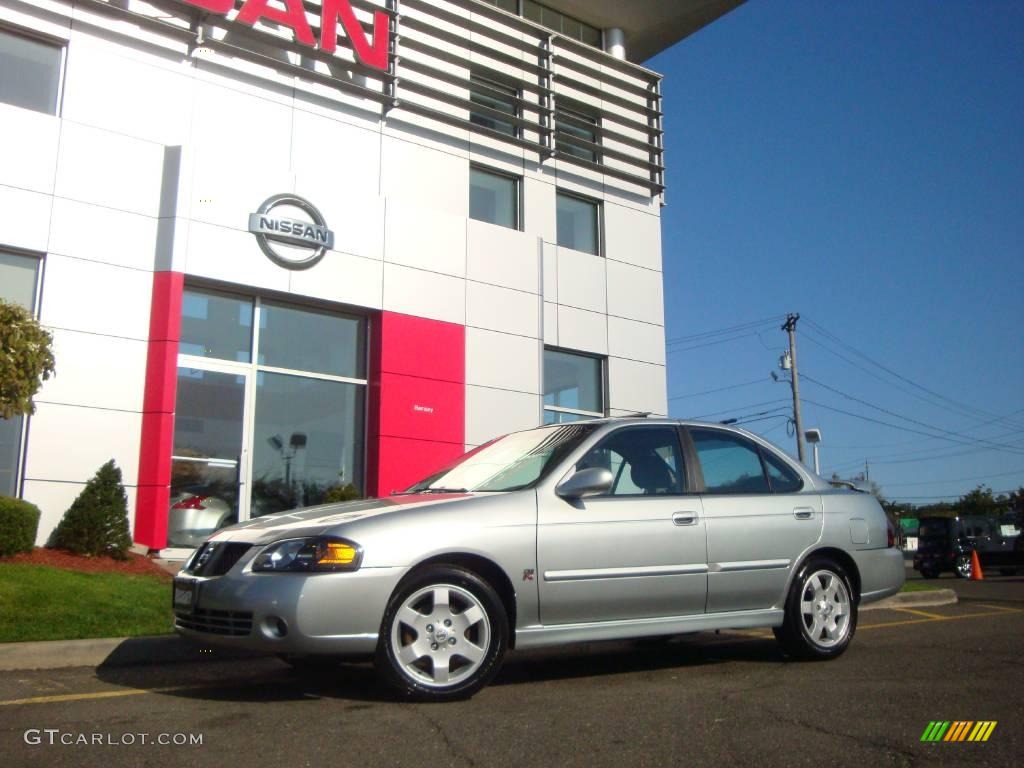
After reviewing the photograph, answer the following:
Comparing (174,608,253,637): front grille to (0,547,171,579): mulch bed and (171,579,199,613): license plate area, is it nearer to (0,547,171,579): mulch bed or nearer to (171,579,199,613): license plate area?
(171,579,199,613): license plate area

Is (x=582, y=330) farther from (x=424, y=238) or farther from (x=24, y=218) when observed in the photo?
(x=24, y=218)

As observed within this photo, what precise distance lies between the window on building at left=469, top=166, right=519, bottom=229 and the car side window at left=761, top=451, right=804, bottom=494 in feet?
34.7

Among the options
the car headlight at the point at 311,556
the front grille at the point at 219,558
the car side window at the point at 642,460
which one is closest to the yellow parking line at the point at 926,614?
the car side window at the point at 642,460

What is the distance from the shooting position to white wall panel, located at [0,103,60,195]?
11.9 m

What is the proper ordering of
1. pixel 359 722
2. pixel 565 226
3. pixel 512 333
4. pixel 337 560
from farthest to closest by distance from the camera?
pixel 565 226, pixel 512 333, pixel 337 560, pixel 359 722

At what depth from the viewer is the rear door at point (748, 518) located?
6012 millimetres

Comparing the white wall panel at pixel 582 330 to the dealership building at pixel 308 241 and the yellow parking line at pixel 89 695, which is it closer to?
the dealership building at pixel 308 241

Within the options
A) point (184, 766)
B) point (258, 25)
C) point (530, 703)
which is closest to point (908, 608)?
point (530, 703)

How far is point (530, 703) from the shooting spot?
4910 mm

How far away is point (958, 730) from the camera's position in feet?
13.7

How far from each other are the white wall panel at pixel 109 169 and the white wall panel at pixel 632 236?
8314 mm

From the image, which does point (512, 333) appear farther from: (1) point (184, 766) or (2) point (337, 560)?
(1) point (184, 766)

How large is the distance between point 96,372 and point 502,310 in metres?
6.59

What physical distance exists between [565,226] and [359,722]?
1429 centimetres
